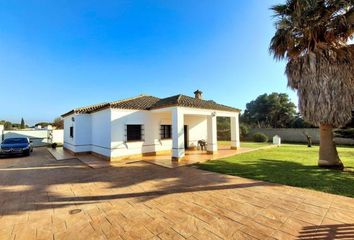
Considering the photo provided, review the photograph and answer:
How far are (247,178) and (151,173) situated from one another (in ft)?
13.9

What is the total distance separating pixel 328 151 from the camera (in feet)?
29.0

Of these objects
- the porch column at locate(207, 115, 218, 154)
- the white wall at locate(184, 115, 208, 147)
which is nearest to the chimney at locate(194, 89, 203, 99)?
the white wall at locate(184, 115, 208, 147)

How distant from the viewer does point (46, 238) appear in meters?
3.46

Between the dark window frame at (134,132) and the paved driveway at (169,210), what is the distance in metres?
5.21

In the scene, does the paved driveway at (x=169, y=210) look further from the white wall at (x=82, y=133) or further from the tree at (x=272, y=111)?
the tree at (x=272, y=111)

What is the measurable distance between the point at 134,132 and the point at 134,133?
0.23 feet

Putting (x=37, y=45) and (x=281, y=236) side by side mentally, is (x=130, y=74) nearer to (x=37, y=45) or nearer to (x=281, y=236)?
(x=37, y=45)

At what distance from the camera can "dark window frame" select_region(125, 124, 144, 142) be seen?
1244 centimetres

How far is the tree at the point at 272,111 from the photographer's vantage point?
1273 inches

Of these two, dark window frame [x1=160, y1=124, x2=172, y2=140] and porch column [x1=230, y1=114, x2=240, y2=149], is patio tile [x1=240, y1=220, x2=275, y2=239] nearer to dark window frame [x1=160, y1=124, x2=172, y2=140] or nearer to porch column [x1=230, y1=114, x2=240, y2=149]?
dark window frame [x1=160, y1=124, x2=172, y2=140]

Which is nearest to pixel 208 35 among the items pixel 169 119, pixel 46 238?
pixel 169 119

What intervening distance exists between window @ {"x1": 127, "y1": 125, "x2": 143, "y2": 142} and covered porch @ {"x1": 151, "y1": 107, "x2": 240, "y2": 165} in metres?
1.56

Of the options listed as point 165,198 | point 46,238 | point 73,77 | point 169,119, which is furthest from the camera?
point 73,77

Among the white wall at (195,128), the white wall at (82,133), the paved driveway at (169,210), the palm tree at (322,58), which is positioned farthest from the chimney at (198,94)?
the paved driveway at (169,210)
